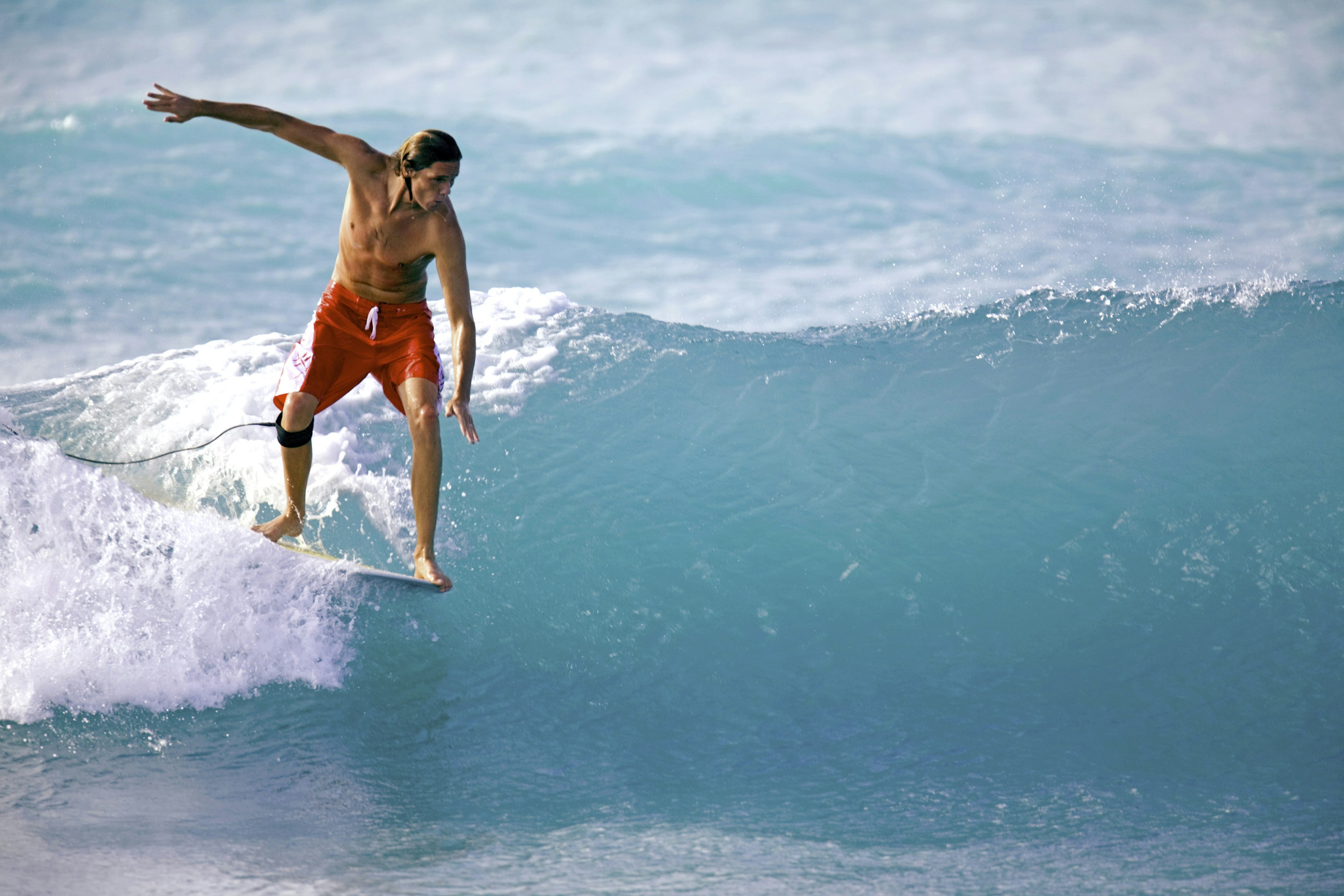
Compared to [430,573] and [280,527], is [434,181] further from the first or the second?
[280,527]

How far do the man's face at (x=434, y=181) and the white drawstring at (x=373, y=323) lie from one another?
1.78ft

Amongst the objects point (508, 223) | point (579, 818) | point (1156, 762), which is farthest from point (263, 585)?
point (508, 223)

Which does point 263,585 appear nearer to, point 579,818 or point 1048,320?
point 579,818

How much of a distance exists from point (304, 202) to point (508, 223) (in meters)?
2.63

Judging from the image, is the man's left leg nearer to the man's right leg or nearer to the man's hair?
the man's right leg

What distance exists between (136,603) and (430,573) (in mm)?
1068

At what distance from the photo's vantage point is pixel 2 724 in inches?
147

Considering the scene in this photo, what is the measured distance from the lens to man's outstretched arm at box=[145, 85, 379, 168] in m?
3.90

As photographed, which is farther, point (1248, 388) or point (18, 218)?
point (18, 218)

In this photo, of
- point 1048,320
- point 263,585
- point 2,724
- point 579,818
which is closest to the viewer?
point 579,818

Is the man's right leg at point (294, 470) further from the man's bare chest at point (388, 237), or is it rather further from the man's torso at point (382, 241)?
the man's bare chest at point (388, 237)

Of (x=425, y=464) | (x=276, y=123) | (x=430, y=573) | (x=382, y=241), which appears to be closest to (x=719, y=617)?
(x=430, y=573)

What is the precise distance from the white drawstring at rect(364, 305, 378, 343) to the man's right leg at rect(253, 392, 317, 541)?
1.07 feet

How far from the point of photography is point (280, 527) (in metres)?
4.42
